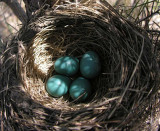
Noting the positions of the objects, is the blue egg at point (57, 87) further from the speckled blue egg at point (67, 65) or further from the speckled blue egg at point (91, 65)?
the speckled blue egg at point (91, 65)

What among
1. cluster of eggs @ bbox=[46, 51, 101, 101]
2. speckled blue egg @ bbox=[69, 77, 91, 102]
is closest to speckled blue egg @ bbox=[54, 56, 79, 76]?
cluster of eggs @ bbox=[46, 51, 101, 101]

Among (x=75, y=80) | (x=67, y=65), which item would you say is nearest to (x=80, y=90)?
(x=75, y=80)

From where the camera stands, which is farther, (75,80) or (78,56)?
(78,56)

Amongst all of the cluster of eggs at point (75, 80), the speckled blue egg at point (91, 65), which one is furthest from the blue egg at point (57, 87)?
the speckled blue egg at point (91, 65)

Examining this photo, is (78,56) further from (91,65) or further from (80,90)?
(80,90)

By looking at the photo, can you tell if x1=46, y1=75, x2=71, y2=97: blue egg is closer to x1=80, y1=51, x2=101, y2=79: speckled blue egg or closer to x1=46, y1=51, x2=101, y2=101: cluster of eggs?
x1=46, y1=51, x2=101, y2=101: cluster of eggs

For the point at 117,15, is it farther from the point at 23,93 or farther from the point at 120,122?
the point at 23,93
